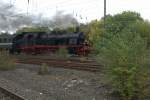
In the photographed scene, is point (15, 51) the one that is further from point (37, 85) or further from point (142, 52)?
point (142, 52)

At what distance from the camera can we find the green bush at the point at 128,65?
12.1 meters

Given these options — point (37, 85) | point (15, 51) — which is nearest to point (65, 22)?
point (15, 51)

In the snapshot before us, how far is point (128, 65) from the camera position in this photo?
12836mm

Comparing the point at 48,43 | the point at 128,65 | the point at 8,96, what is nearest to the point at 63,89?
the point at 8,96

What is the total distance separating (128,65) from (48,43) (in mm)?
30585

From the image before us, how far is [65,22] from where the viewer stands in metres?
83.8

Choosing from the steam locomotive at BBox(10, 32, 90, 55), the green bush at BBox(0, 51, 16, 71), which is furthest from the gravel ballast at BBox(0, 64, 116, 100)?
the steam locomotive at BBox(10, 32, 90, 55)

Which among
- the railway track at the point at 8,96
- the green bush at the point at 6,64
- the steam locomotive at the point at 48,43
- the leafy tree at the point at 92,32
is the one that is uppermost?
the leafy tree at the point at 92,32

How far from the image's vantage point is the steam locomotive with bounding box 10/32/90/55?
40084 millimetres

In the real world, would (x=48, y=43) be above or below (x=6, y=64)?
above

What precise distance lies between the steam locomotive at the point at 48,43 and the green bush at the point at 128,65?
24410 mm

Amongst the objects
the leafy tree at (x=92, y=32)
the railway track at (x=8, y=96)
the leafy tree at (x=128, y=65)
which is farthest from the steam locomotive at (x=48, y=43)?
the railway track at (x=8, y=96)

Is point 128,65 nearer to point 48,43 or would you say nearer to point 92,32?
point 48,43

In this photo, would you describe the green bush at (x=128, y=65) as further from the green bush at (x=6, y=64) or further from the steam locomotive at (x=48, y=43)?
the steam locomotive at (x=48, y=43)
